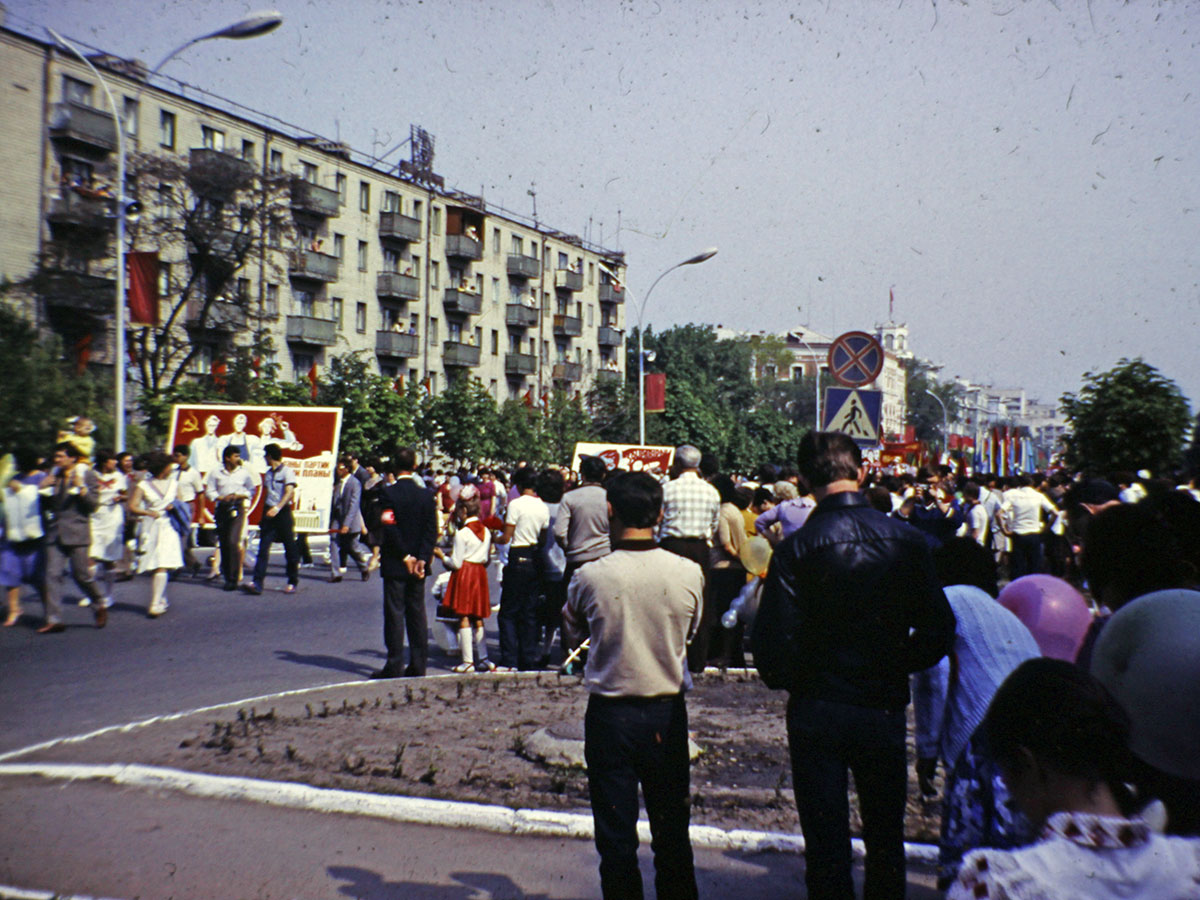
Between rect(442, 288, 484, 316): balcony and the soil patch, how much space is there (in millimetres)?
58370

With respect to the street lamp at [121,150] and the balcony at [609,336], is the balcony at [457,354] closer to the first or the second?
the balcony at [609,336]

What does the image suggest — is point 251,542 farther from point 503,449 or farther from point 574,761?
point 503,449

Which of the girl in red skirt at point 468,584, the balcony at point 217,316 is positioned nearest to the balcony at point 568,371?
the balcony at point 217,316

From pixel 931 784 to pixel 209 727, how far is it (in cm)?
455

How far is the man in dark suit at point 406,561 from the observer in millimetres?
9664

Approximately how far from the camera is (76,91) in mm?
42875

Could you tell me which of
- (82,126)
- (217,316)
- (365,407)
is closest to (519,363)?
(365,407)

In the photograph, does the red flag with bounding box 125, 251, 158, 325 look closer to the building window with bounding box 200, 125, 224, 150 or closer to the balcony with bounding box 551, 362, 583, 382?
the building window with bounding box 200, 125, 224, 150

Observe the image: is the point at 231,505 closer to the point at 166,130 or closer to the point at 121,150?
the point at 121,150

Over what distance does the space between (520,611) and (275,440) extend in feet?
37.0

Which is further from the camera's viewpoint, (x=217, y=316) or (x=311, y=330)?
(x=311, y=330)

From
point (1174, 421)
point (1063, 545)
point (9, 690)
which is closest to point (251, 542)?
point (9, 690)

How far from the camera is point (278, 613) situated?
47.7 feet

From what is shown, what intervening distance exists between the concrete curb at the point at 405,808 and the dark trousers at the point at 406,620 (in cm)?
338
